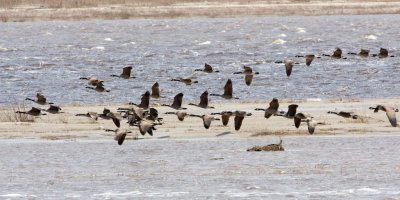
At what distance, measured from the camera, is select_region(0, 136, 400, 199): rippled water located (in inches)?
580

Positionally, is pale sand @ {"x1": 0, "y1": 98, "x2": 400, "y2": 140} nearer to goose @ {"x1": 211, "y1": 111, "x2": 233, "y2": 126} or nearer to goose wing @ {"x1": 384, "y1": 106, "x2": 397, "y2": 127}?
goose @ {"x1": 211, "y1": 111, "x2": 233, "y2": 126}

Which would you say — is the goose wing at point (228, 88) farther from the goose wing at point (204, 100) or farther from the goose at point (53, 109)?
the goose at point (53, 109)

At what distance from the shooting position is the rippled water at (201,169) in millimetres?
14742

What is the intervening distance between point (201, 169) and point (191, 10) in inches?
2946

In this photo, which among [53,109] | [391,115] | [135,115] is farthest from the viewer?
[53,109]

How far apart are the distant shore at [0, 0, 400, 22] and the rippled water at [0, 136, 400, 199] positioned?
68220 mm

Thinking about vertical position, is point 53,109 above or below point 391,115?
below

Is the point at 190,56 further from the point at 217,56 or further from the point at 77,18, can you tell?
the point at 77,18

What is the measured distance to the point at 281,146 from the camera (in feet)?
60.7

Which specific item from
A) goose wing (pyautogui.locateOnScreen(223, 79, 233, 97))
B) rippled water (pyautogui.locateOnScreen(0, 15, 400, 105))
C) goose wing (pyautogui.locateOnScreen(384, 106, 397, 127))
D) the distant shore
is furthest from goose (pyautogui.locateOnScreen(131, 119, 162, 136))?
the distant shore

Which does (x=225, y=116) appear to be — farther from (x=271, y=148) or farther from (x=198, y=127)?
(x=271, y=148)

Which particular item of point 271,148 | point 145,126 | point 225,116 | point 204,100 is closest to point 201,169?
point 145,126

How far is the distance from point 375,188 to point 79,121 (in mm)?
8547

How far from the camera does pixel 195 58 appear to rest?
43.2 meters
